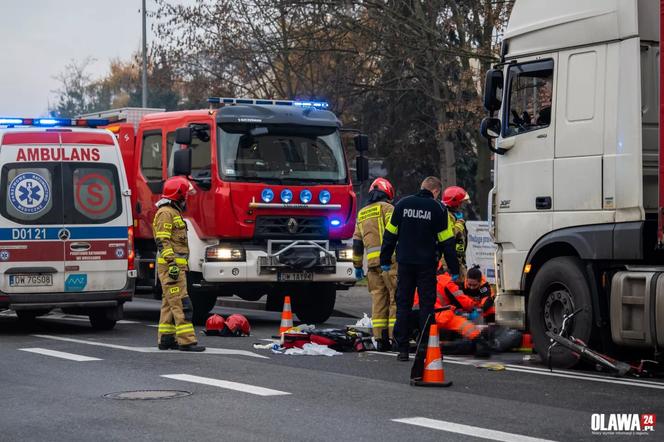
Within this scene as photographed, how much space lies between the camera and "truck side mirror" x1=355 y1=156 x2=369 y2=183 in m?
17.8

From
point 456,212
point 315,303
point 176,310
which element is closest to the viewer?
point 176,310

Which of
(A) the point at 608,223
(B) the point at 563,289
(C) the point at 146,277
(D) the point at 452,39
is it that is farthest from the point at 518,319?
(D) the point at 452,39

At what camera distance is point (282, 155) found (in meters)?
16.9

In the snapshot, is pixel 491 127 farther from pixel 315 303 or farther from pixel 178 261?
pixel 315 303

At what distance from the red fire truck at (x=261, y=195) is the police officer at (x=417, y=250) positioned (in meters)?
4.33

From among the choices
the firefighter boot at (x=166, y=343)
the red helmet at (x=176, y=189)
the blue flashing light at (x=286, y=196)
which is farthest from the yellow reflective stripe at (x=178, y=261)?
the blue flashing light at (x=286, y=196)

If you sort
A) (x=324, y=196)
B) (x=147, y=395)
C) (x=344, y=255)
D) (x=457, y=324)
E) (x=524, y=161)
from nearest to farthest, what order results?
(x=147, y=395)
(x=524, y=161)
(x=457, y=324)
(x=324, y=196)
(x=344, y=255)

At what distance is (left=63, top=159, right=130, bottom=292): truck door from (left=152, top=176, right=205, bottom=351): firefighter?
8.18 feet

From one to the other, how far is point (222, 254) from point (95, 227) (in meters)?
1.71

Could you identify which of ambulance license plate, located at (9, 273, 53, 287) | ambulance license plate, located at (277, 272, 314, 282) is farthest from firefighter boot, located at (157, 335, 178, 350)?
ambulance license plate, located at (277, 272, 314, 282)

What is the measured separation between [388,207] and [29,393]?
5.12m

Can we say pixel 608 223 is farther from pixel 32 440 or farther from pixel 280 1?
pixel 280 1

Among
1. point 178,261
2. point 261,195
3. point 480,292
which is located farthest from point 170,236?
point 480,292

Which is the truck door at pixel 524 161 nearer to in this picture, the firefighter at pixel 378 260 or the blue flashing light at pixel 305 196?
the firefighter at pixel 378 260
